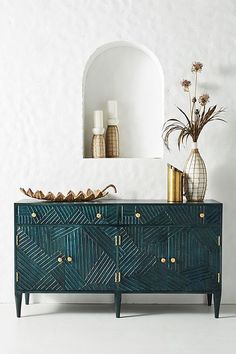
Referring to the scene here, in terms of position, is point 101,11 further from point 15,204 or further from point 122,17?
point 15,204

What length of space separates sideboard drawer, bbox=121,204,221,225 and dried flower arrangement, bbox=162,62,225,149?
0.55 meters

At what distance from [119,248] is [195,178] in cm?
75

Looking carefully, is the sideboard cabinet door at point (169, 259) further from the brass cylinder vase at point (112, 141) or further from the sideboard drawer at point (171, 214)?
the brass cylinder vase at point (112, 141)

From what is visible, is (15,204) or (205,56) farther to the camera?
(205,56)

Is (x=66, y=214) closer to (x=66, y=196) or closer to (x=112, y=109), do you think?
(x=66, y=196)

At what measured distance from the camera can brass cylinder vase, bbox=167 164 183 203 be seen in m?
4.70

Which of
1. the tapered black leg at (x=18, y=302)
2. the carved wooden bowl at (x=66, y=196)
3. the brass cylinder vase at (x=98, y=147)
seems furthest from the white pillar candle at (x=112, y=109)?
the tapered black leg at (x=18, y=302)

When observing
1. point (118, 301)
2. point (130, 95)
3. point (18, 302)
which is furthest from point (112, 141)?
point (18, 302)

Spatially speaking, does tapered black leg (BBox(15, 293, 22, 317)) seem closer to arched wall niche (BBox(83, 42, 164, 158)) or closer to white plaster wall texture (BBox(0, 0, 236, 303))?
white plaster wall texture (BBox(0, 0, 236, 303))

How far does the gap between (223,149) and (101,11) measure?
1.43m

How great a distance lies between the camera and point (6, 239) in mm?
5070

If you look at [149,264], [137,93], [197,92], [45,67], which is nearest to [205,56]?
[197,92]

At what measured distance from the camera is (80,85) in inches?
198

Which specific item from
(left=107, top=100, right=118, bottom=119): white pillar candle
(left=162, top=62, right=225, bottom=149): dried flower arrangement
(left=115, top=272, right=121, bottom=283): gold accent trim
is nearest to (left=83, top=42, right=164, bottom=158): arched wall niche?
(left=107, top=100, right=118, bottom=119): white pillar candle
